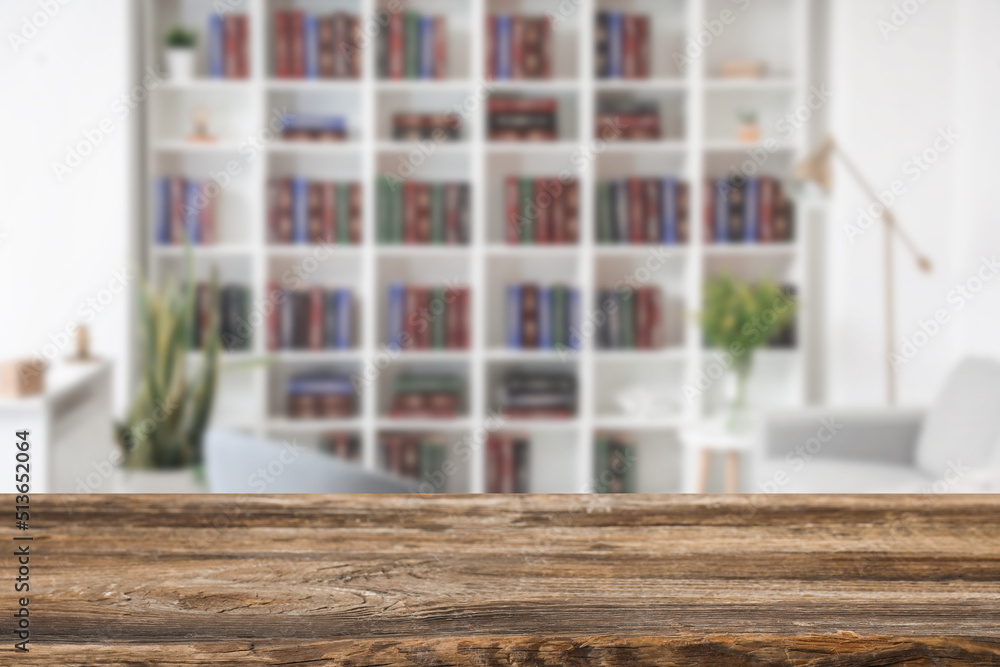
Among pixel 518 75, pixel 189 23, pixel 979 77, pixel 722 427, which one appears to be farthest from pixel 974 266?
pixel 189 23

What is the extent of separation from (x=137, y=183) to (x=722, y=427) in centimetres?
205

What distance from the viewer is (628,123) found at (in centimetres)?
307

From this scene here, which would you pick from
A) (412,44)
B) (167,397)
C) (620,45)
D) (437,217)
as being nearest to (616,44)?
(620,45)

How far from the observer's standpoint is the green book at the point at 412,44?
9.91 feet

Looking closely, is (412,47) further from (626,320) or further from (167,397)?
(167,397)

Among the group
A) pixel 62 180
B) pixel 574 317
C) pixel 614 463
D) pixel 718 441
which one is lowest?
pixel 614 463

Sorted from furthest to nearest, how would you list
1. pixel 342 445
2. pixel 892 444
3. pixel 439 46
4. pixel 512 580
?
pixel 342 445
pixel 439 46
pixel 892 444
pixel 512 580

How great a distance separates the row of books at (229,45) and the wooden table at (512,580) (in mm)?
2685

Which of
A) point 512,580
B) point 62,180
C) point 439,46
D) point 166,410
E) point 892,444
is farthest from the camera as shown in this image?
point 439,46

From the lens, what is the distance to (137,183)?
10.1ft

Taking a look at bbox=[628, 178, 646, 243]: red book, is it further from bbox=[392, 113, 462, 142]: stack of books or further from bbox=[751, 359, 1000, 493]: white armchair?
bbox=[751, 359, 1000, 493]: white armchair

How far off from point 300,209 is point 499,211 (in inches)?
26.2

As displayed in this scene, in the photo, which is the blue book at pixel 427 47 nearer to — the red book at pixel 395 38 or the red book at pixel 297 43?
the red book at pixel 395 38

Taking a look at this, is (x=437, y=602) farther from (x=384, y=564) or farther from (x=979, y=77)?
(x=979, y=77)
